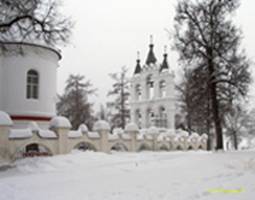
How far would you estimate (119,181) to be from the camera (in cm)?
1120

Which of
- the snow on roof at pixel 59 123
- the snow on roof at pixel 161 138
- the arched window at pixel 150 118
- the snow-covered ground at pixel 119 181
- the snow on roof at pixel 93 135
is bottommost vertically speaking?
the snow-covered ground at pixel 119 181

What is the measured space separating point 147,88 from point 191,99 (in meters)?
16.3

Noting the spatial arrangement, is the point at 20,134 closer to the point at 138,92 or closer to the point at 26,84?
the point at 26,84

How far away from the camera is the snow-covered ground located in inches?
341

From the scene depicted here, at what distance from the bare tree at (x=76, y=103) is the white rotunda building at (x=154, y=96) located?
675 centimetres

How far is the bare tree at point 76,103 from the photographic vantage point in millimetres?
41344

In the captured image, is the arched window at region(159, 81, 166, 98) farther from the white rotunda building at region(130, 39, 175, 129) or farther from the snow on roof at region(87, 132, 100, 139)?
the snow on roof at region(87, 132, 100, 139)

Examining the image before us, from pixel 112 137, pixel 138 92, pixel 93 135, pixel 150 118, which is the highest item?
pixel 138 92

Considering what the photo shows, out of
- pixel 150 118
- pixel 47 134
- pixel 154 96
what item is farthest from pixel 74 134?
pixel 150 118

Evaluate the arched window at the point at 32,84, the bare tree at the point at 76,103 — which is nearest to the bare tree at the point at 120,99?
Answer: the bare tree at the point at 76,103

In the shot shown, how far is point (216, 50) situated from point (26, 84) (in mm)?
14059

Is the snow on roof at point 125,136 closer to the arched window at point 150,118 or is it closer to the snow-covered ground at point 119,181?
the snow-covered ground at point 119,181

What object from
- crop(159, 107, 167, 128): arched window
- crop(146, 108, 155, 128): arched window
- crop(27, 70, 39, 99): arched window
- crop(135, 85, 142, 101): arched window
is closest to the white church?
crop(27, 70, 39, 99): arched window

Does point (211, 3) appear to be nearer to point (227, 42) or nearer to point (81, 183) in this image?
point (227, 42)
